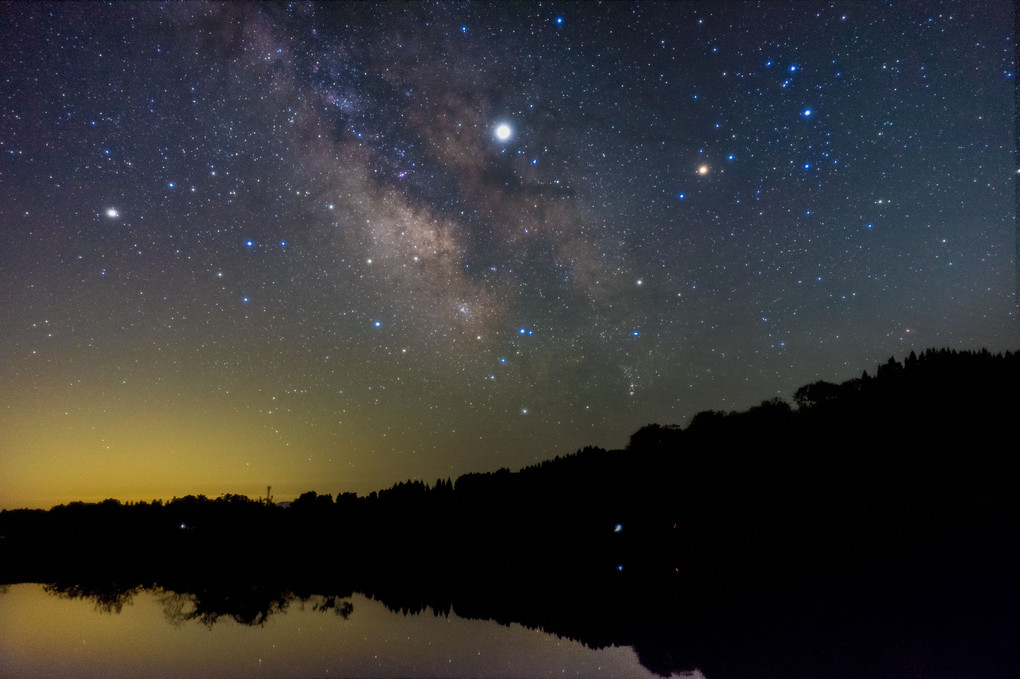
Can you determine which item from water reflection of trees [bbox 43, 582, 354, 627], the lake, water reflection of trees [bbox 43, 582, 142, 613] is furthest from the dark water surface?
water reflection of trees [bbox 43, 582, 142, 613]

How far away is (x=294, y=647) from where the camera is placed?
11.1m

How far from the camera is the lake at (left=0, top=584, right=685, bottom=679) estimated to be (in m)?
9.52

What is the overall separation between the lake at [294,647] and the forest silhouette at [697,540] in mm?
945

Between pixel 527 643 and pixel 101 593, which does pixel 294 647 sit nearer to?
pixel 527 643

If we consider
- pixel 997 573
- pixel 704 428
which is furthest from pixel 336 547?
pixel 997 573

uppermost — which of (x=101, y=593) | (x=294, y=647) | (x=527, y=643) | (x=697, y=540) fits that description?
(x=294, y=647)

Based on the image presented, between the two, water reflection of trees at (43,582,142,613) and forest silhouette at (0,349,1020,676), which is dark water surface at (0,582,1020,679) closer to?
forest silhouette at (0,349,1020,676)

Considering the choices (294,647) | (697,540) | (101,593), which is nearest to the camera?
(294,647)

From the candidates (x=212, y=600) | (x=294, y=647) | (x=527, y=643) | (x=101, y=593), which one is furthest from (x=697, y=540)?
(x=101, y=593)

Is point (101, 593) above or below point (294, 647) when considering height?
below

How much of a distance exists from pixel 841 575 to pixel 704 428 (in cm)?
1857

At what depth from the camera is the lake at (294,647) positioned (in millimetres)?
9523

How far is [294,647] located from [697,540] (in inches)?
748

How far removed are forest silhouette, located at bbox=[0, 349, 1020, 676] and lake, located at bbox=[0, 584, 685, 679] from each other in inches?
37.2
